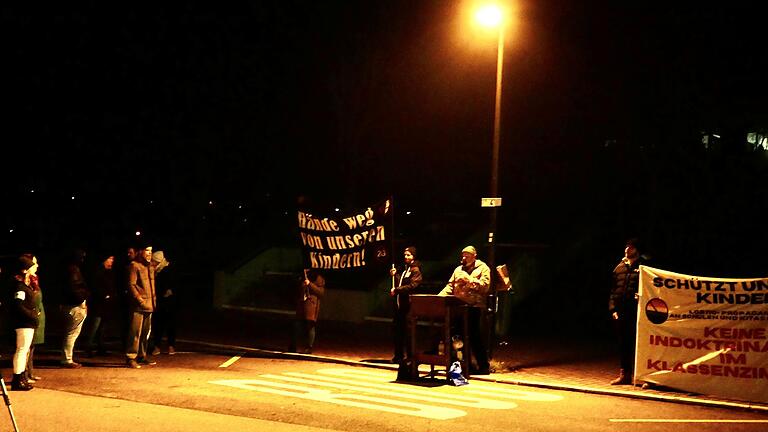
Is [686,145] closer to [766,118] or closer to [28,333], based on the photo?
[766,118]

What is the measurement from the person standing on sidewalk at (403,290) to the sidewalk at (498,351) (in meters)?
0.49

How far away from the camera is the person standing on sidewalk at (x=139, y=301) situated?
13703mm

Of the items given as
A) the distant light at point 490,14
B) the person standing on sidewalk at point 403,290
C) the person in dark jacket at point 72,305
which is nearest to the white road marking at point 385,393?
the person standing on sidewalk at point 403,290

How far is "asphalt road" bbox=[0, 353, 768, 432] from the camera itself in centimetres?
911

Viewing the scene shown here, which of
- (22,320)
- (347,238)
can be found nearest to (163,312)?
(347,238)

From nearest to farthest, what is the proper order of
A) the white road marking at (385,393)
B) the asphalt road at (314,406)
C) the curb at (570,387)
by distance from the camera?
the asphalt road at (314,406), the white road marking at (385,393), the curb at (570,387)

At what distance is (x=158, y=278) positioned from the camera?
49.8ft

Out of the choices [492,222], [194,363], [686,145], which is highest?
[686,145]

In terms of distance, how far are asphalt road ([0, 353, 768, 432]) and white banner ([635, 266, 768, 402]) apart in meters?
0.87

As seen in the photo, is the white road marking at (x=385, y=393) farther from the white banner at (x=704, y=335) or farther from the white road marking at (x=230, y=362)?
the white banner at (x=704, y=335)

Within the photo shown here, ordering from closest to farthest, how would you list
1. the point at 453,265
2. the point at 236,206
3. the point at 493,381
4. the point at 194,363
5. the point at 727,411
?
the point at 727,411 < the point at 493,381 < the point at 194,363 < the point at 453,265 < the point at 236,206

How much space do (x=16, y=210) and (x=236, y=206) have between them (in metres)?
11.3

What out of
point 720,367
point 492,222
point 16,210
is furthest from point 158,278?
point 16,210

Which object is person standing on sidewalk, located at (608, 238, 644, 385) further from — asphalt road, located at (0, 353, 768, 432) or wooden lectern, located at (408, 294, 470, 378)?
wooden lectern, located at (408, 294, 470, 378)
